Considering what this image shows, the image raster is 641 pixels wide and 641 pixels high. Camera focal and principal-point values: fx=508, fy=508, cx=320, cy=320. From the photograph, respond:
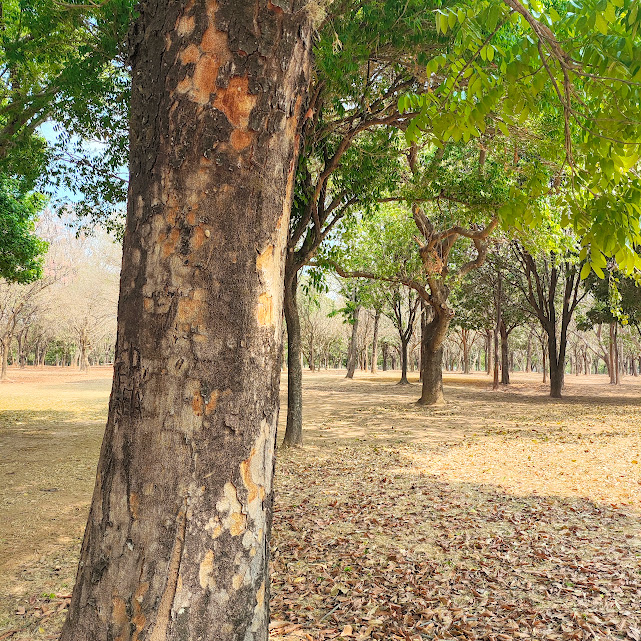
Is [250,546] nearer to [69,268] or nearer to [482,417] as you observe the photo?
[482,417]

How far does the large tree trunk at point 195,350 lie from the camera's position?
5.14 ft

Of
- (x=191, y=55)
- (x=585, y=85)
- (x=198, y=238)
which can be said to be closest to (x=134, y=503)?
(x=198, y=238)

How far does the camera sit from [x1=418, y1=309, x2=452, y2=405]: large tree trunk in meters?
15.2

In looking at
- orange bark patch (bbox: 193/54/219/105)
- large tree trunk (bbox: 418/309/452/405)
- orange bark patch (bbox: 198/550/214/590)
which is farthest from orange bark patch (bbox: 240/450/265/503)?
large tree trunk (bbox: 418/309/452/405)

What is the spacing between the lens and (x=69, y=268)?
98.4 ft

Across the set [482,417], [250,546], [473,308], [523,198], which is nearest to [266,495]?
[250,546]

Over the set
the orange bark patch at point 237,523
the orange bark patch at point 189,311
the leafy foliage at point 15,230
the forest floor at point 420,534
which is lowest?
the forest floor at point 420,534

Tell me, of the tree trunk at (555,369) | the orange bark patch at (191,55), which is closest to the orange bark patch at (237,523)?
the orange bark patch at (191,55)

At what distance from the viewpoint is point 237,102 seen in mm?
1656

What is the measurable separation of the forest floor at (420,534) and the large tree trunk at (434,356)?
4957 millimetres

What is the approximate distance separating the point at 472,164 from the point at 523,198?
970cm

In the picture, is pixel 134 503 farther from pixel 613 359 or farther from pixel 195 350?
pixel 613 359

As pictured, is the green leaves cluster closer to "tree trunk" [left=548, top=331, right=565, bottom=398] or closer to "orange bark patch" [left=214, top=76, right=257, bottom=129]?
"orange bark patch" [left=214, top=76, right=257, bottom=129]

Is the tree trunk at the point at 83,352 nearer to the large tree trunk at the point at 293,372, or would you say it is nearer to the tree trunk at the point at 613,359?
the large tree trunk at the point at 293,372
